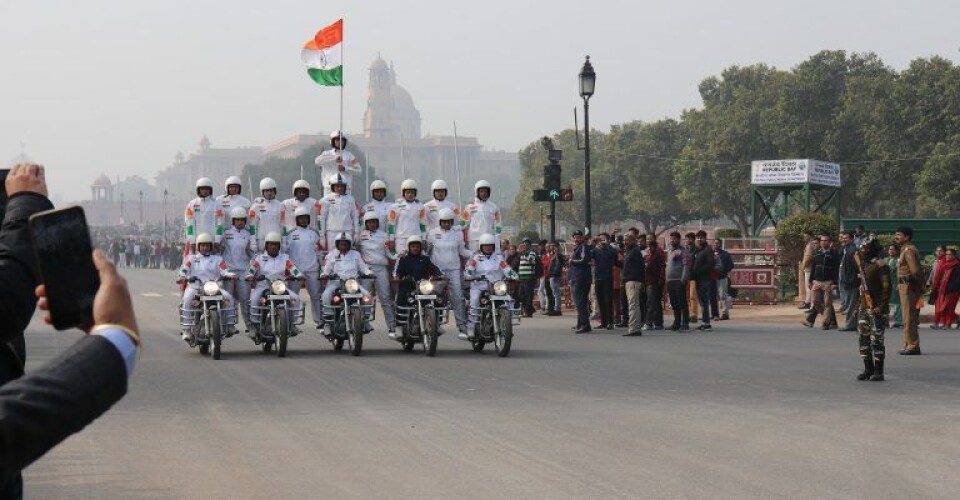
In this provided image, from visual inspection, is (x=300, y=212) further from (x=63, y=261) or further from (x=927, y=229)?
(x=927, y=229)

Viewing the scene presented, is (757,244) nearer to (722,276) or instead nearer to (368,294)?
(722,276)

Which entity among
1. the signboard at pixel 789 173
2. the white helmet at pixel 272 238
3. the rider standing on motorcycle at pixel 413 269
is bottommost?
the rider standing on motorcycle at pixel 413 269

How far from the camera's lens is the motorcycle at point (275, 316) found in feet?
63.3

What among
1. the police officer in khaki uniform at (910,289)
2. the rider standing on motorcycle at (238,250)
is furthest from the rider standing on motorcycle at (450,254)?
the police officer in khaki uniform at (910,289)

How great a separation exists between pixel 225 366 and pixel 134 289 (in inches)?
1297

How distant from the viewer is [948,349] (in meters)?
21.2

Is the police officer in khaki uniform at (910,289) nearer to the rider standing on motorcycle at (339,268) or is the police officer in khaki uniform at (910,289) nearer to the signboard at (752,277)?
the rider standing on motorcycle at (339,268)

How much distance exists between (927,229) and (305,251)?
24974 millimetres

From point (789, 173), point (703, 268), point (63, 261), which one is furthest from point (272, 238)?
point (789, 173)

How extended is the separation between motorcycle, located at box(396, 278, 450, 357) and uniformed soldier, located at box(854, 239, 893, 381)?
17.8ft

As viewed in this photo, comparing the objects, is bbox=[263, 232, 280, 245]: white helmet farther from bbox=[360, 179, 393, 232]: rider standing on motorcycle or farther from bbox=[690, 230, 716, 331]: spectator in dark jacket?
bbox=[690, 230, 716, 331]: spectator in dark jacket

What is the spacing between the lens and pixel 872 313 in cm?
1638

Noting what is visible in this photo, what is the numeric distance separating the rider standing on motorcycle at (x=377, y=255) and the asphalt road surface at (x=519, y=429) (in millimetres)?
1305

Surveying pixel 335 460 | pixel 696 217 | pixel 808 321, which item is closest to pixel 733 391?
pixel 335 460
